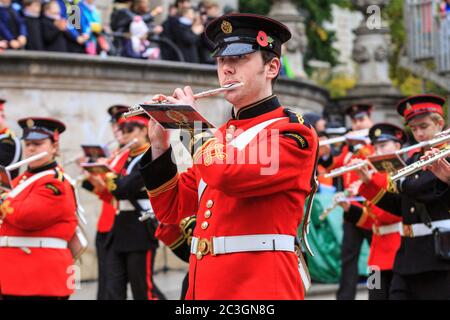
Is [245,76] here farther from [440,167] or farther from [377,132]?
[377,132]

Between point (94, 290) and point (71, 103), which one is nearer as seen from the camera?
point (94, 290)

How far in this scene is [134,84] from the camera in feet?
46.7

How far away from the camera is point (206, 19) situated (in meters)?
16.5

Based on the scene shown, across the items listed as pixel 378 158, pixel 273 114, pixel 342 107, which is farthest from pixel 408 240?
pixel 342 107

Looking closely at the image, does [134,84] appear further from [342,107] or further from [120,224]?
[342,107]

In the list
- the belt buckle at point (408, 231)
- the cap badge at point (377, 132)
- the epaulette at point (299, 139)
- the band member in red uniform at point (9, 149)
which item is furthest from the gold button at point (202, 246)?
the cap badge at point (377, 132)

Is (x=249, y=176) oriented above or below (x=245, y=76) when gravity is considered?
below

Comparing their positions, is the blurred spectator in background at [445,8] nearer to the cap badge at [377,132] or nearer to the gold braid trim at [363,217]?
the gold braid trim at [363,217]

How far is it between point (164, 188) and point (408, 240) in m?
3.05

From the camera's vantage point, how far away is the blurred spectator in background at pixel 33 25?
45.2 ft

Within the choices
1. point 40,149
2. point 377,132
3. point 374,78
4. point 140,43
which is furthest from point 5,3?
point 374,78

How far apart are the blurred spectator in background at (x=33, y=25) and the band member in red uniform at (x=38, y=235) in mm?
5076

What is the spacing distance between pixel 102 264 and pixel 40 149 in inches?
98.1

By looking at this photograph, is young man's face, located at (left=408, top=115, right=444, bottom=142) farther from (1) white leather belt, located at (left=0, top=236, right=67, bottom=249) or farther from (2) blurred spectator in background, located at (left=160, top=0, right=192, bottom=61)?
(2) blurred spectator in background, located at (left=160, top=0, right=192, bottom=61)
